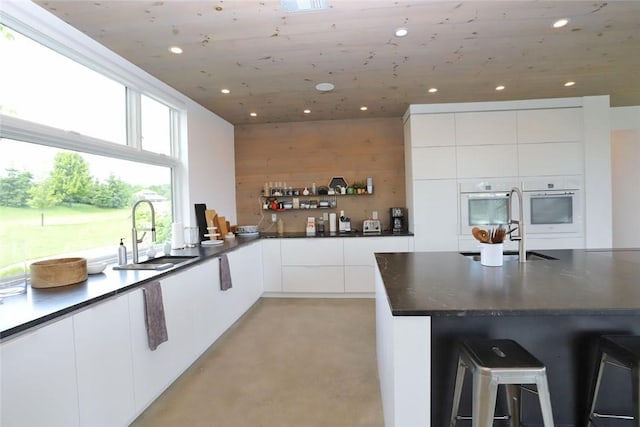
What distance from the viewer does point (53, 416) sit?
1388mm

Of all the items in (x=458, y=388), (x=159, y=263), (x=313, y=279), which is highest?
(x=159, y=263)

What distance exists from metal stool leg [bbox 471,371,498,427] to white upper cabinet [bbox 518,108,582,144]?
12.3ft

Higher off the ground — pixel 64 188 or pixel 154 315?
pixel 64 188

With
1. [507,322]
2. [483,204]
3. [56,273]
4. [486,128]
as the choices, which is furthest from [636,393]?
[486,128]

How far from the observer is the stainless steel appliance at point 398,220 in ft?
15.1

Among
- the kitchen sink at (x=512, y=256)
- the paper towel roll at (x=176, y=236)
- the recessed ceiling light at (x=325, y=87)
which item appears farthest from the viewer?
the recessed ceiling light at (x=325, y=87)

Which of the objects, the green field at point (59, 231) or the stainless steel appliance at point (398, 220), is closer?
the green field at point (59, 231)

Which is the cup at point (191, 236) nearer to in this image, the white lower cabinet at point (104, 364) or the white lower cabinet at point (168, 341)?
the white lower cabinet at point (168, 341)

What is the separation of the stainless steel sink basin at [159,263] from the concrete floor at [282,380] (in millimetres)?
856

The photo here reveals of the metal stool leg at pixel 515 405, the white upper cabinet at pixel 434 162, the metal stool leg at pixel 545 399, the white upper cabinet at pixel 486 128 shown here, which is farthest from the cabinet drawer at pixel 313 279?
the metal stool leg at pixel 545 399

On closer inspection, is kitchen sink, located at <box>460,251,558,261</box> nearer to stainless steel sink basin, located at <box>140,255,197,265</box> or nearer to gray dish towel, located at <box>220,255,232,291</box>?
gray dish towel, located at <box>220,255,232,291</box>

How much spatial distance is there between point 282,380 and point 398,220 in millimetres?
2866

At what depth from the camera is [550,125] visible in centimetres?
405

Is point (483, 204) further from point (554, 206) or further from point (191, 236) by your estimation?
point (191, 236)
